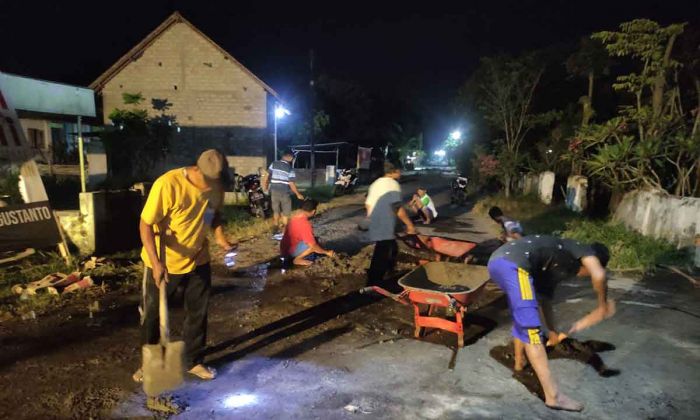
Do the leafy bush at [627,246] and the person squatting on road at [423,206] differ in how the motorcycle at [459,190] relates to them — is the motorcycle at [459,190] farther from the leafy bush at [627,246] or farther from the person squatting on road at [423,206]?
the leafy bush at [627,246]

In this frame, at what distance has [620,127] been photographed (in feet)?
37.5

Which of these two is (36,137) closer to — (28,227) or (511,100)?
(28,227)

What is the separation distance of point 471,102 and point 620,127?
36.6 feet

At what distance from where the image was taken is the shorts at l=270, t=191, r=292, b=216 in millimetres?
10695

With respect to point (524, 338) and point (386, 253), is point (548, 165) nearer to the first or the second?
point (386, 253)

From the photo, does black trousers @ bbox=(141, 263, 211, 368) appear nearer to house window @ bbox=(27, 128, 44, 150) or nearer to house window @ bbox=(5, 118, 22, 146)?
house window @ bbox=(5, 118, 22, 146)

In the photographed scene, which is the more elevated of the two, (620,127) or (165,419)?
A: (620,127)

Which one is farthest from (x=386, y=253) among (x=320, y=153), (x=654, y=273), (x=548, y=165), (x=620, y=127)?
(x=320, y=153)

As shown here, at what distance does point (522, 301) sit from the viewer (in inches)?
154

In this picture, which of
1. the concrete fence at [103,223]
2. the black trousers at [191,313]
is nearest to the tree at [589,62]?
the concrete fence at [103,223]

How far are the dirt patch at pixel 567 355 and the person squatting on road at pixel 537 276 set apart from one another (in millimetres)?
303

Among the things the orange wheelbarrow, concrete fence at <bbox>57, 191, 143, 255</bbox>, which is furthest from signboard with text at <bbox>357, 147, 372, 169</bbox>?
the orange wheelbarrow

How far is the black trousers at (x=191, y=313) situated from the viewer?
13.4ft

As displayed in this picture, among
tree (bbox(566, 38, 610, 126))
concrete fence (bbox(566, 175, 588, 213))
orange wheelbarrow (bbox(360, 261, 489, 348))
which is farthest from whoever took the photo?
tree (bbox(566, 38, 610, 126))
